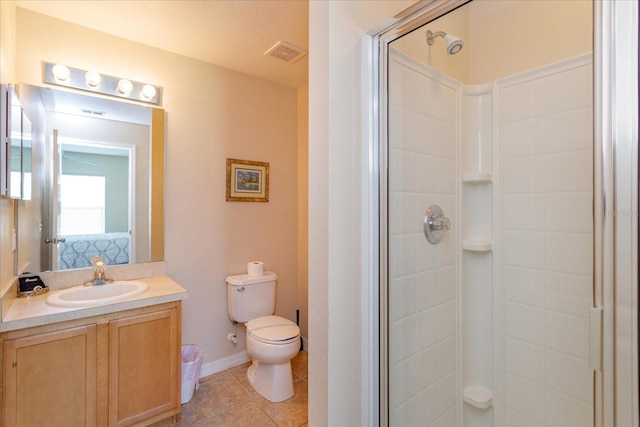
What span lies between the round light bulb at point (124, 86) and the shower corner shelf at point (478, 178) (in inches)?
84.5

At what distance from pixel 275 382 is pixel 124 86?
7.23 ft

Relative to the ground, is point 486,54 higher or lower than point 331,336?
higher

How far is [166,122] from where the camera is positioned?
2211mm

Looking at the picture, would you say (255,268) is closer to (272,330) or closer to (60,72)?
(272,330)

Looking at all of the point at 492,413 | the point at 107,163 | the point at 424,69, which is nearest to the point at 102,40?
the point at 107,163

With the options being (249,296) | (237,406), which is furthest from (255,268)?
(237,406)

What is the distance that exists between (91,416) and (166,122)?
1.79 metres

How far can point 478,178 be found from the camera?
1.46m

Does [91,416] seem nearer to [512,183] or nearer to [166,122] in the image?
[166,122]

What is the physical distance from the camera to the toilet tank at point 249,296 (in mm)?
2398

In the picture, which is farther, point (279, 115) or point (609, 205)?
point (279, 115)

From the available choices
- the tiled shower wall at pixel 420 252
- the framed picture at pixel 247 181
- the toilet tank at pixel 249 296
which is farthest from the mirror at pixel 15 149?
the tiled shower wall at pixel 420 252

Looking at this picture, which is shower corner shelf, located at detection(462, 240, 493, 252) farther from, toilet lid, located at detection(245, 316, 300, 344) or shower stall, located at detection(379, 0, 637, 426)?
toilet lid, located at detection(245, 316, 300, 344)

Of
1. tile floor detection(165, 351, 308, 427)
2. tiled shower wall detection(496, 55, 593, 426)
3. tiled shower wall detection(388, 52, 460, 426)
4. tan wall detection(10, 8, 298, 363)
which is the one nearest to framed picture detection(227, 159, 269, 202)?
tan wall detection(10, 8, 298, 363)
